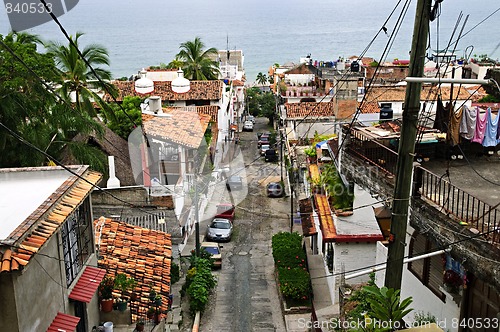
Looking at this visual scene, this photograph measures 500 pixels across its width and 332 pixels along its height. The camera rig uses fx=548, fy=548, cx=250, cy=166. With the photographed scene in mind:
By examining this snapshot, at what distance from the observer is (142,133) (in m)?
25.8

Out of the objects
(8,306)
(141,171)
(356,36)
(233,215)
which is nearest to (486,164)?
(8,306)

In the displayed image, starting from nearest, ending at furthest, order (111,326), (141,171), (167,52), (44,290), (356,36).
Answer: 1. (44,290)
2. (111,326)
3. (141,171)
4. (167,52)
5. (356,36)

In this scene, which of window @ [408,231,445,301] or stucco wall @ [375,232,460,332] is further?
window @ [408,231,445,301]

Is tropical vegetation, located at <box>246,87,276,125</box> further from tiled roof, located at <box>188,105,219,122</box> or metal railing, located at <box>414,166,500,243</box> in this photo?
metal railing, located at <box>414,166,500,243</box>

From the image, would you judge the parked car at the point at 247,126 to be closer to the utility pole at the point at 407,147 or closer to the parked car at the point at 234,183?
the parked car at the point at 234,183

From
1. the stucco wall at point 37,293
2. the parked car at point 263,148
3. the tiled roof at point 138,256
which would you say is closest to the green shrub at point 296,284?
the tiled roof at point 138,256

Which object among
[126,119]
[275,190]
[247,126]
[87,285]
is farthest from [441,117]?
[247,126]

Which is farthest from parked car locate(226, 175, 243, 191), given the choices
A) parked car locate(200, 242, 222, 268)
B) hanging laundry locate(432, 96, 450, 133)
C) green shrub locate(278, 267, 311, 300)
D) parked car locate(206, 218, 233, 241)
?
hanging laundry locate(432, 96, 450, 133)

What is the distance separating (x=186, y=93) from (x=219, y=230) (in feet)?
51.3

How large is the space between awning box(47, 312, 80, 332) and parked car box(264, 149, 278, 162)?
3853cm

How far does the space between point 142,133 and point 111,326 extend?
1427 centimetres

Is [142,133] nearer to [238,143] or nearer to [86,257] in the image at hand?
[86,257]

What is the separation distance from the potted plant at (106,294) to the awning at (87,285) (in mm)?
902

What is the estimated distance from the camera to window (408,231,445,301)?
11.2m
